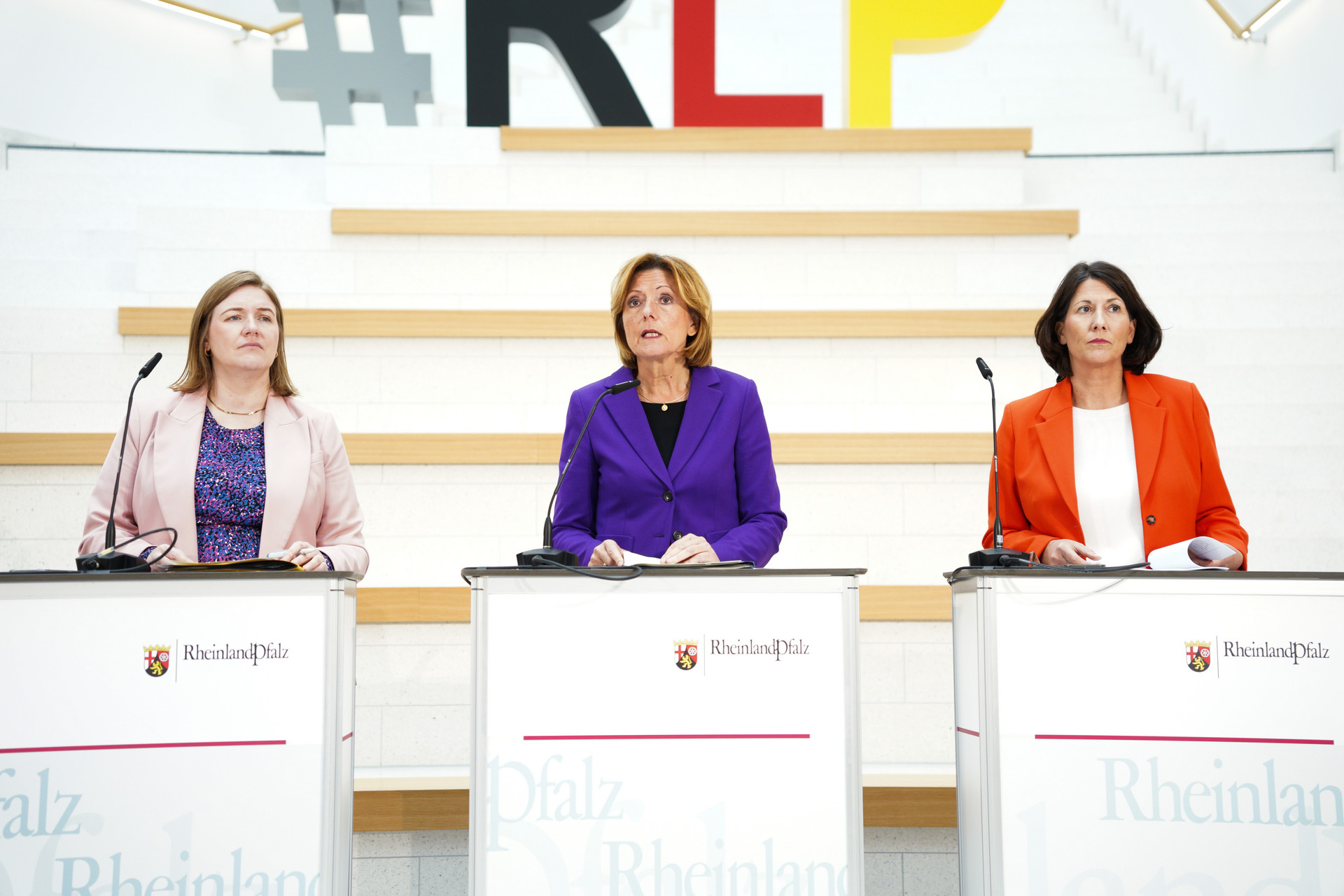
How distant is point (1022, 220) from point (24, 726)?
3382 mm

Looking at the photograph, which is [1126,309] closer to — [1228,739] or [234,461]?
[1228,739]

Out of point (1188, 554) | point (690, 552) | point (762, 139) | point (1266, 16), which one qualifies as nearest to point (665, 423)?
point (690, 552)

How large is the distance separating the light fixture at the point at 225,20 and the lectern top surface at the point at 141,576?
197 inches

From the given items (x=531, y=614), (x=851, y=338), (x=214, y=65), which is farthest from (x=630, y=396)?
(x=214, y=65)

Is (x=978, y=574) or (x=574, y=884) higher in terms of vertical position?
(x=978, y=574)

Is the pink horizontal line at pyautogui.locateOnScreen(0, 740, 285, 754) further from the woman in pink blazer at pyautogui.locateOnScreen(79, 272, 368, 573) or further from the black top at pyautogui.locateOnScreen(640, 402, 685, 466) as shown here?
the black top at pyautogui.locateOnScreen(640, 402, 685, 466)

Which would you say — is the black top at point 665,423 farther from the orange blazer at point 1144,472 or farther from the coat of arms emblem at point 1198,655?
the coat of arms emblem at point 1198,655

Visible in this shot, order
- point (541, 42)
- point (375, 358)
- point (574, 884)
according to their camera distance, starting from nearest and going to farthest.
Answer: point (574, 884), point (375, 358), point (541, 42)

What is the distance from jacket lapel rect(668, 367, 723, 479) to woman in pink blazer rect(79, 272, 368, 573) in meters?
0.75

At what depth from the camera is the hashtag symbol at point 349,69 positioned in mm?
4050

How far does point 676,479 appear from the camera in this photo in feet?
7.06

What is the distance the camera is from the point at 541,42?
413 centimetres

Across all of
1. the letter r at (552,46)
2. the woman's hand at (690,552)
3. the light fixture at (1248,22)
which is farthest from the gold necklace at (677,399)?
the light fixture at (1248,22)

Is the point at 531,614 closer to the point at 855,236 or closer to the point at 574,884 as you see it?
the point at 574,884
